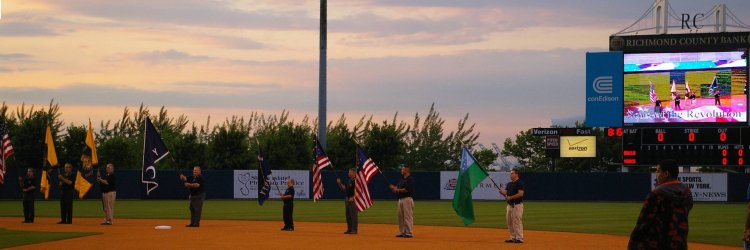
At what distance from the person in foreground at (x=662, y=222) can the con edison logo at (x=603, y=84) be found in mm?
39693

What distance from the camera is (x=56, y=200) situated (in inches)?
2333

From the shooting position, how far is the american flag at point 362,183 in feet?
98.3

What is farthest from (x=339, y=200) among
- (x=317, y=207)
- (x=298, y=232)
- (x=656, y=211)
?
(x=656, y=211)

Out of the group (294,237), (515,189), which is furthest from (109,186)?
(515,189)

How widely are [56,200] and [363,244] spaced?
3829 cm

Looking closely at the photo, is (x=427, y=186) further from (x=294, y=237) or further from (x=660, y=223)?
(x=660, y=223)

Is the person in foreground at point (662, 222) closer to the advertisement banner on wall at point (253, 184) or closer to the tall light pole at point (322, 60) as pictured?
the tall light pole at point (322, 60)

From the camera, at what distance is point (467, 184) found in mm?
27875

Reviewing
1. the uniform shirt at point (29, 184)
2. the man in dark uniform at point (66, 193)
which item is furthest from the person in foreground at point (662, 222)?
the uniform shirt at point (29, 184)

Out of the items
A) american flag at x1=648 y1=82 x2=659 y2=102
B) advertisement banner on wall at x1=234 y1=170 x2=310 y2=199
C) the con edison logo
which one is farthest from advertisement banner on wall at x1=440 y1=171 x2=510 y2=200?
american flag at x1=648 y1=82 x2=659 y2=102

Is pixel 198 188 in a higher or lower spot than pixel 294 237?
higher

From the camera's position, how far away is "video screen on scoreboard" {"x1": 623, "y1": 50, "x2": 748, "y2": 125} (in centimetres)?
4716

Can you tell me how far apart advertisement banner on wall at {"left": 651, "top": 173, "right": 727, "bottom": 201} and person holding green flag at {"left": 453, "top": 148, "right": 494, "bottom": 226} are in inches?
1394

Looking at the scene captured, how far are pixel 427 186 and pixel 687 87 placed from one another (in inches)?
791
